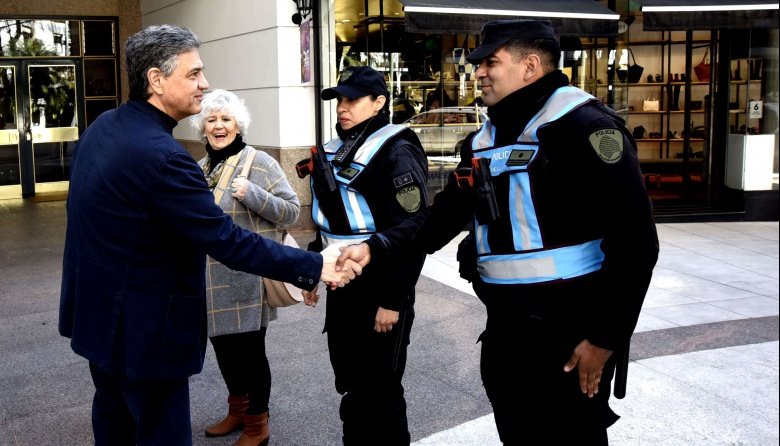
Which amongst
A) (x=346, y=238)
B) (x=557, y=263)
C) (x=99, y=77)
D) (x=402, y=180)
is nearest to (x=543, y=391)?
(x=557, y=263)

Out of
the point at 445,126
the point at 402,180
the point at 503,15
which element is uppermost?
the point at 503,15

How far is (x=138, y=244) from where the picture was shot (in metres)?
2.76

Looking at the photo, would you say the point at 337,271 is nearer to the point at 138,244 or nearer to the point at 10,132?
the point at 138,244

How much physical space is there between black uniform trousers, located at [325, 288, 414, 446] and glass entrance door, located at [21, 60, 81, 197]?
13.5m

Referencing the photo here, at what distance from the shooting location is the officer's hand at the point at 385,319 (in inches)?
135

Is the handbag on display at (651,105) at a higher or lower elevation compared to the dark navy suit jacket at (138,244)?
higher

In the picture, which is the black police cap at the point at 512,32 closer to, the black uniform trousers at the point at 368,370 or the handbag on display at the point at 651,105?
the black uniform trousers at the point at 368,370

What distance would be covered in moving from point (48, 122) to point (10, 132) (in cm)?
74

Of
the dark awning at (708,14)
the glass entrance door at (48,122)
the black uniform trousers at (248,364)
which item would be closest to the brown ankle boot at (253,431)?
the black uniform trousers at (248,364)

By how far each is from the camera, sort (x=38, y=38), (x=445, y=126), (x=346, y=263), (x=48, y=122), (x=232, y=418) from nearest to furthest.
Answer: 1. (x=346, y=263)
2. (x=232, y=418)
3. (x=445, y=126)
4. (x=38, y=38)
5. (x=48, y=122)

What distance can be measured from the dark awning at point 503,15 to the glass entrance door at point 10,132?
370 inches

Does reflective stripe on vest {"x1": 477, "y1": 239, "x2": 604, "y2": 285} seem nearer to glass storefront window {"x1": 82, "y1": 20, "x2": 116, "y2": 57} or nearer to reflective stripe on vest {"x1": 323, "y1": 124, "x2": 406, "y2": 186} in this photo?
reflective stripe on vest {"x1": 323, "y1": 124, "x2": 406, "y2": 186}

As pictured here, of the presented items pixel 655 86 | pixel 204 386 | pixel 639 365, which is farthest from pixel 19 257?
pixel 655 86

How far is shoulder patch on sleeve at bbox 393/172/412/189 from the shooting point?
346 cm
